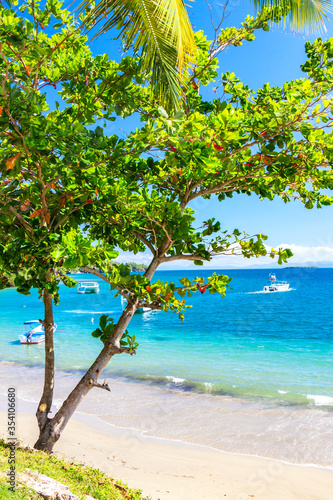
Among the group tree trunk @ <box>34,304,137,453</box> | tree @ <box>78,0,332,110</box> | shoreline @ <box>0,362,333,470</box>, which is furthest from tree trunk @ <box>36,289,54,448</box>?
shoreline @ <box>0,362,333,470</box>

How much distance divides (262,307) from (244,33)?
4340cm

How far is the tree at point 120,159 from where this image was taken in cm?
280

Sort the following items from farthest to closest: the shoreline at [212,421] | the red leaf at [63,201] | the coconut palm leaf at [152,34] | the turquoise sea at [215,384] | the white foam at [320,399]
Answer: the white foam at [320,399] < the turquoise sea at [215,384] < the shoreline at [212,421] < the coconut palm leaf at [152,34] < the red leaf at [63,201]

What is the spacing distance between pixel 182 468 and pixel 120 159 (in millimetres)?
5913

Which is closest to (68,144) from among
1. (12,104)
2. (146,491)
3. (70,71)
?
(12,104)

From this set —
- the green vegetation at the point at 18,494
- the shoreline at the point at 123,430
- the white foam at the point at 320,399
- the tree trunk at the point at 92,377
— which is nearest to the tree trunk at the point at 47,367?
the tree trunk at the point at 92,377

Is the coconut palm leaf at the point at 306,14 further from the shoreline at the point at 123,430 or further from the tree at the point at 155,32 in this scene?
the shoreline at the point at 123,430

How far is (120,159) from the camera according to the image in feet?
11.3

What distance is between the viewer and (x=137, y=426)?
8.84 meters

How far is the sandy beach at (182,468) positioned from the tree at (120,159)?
264 centimetres

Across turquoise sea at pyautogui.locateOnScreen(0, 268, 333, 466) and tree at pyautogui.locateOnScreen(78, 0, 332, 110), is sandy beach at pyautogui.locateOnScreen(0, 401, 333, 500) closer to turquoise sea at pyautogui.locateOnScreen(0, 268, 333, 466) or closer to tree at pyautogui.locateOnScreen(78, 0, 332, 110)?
turquoise sea at pyautogui.locateOnScreen(0, 268, 333, 466)

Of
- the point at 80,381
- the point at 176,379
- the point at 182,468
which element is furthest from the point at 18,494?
the point at 176,379

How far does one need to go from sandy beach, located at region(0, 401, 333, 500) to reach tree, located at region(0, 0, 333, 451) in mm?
2644

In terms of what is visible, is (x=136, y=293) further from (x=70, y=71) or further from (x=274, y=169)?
(x=70, y=71)
